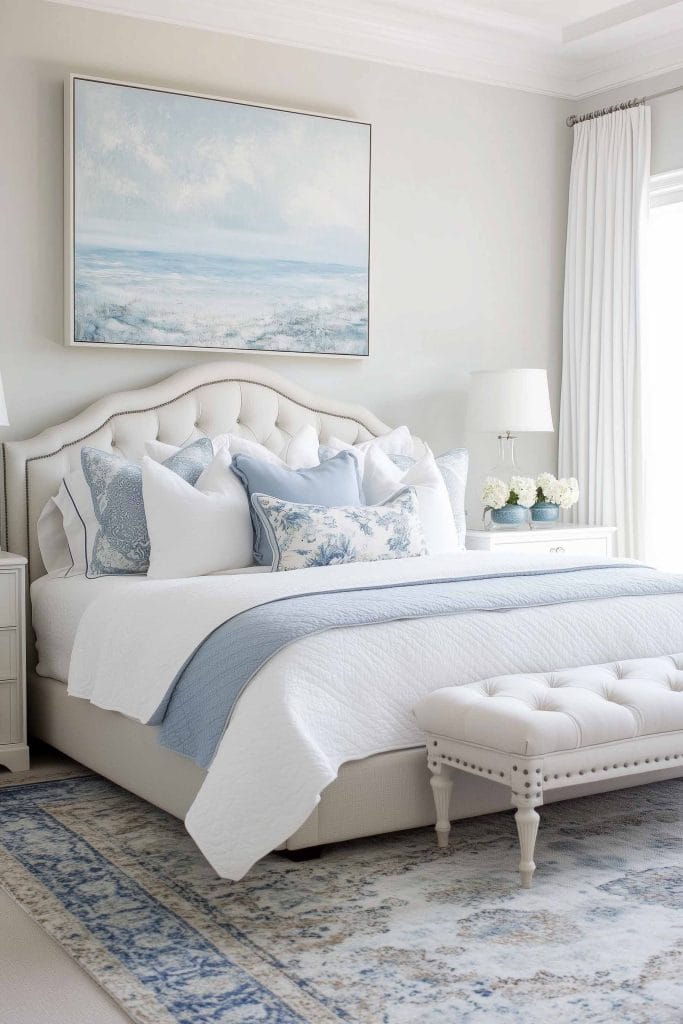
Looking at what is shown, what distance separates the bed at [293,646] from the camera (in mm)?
2822

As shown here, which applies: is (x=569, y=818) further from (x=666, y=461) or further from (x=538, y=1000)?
(x=666, y=461)

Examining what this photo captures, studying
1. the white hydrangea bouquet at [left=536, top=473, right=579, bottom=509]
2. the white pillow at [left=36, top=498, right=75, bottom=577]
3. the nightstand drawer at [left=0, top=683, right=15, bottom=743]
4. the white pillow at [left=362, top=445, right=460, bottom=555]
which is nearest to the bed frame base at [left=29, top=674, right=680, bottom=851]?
the nightstand drawer at [left=0, top=683, right=15, bottom=743]

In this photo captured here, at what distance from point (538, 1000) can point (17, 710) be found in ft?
7.18

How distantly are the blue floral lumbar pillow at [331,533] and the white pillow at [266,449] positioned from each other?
1.30 feet

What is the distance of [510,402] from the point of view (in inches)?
195

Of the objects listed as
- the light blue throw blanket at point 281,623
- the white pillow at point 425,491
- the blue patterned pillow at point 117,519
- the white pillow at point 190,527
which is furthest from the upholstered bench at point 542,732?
the blue patterned pillow at point 117,519

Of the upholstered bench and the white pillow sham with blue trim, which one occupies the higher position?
the white pillow sham with blue trim

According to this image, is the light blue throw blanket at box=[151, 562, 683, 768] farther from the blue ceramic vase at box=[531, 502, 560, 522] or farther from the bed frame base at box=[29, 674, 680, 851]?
the blue ceramic vase at box=[531, 502, 560, 522]

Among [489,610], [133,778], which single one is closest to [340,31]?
[489,610]

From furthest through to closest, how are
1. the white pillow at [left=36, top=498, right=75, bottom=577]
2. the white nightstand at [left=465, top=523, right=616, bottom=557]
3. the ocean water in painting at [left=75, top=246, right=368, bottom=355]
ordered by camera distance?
the white nightstand at [left=465, top=523, right=616, bottom=557], the ocean water in painting at [left=75, top=246, right=368, bottom=355], the white pillow at [left=36, top=498, right=75, bottom=577]

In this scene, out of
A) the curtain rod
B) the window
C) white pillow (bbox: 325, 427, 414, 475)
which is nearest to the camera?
white pillow (bbox: 325, 427, 414, 475)

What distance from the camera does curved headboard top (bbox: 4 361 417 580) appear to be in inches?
161

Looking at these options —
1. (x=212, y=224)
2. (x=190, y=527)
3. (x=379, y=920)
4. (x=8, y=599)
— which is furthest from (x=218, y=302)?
(x=379, y=920)

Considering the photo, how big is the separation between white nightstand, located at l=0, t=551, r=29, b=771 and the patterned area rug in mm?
501
